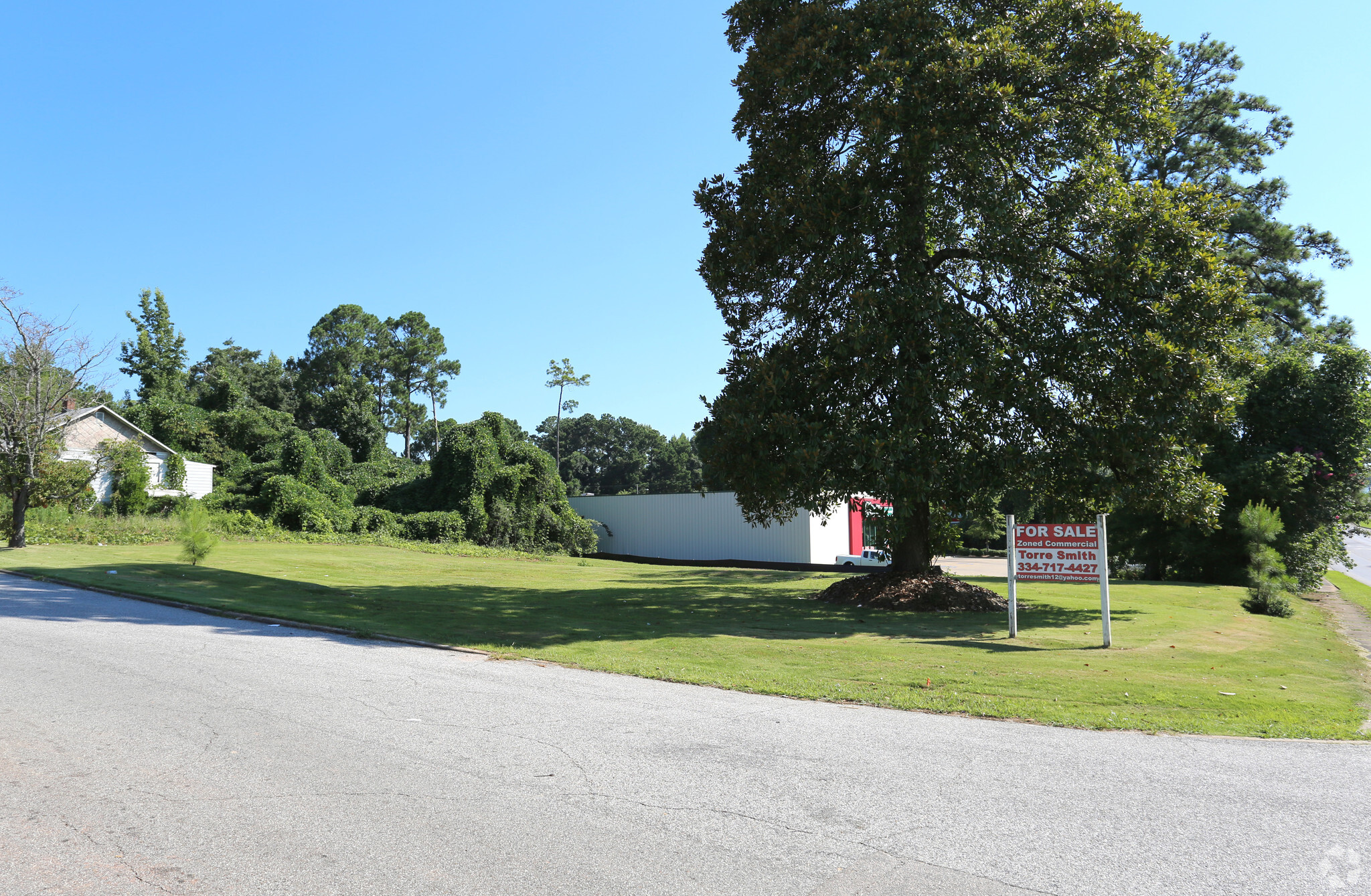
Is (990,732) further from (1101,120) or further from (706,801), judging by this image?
(1101,120)

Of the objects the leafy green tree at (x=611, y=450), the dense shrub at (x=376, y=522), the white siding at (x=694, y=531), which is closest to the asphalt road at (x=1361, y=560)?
the white siding at (x=694, y=531)

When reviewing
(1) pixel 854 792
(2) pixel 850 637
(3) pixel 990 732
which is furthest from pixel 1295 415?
(1) pixel 854 792

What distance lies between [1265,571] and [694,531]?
23189mm

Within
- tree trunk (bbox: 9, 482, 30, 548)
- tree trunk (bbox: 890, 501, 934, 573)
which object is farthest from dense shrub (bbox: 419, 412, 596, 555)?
tree trunk (bbox: 890, 501, 934, 573)

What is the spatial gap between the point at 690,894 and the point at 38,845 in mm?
3113

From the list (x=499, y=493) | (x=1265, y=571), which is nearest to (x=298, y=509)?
(x=499, y=493)

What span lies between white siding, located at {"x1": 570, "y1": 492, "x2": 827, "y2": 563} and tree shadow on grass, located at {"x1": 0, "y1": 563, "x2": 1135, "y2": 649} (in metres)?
14.7

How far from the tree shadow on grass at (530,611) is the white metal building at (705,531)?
1471 centimetres

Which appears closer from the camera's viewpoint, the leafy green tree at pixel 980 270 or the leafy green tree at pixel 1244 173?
the leafy green tree at pixel 980 270

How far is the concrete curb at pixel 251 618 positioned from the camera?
10320 millimetres

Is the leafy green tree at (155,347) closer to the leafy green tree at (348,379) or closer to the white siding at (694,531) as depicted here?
the leafy green tree at (348,379)

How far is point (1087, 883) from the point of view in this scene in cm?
358

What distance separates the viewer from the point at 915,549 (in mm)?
17781

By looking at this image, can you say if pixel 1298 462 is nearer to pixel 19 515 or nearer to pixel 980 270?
pixel 980 270
